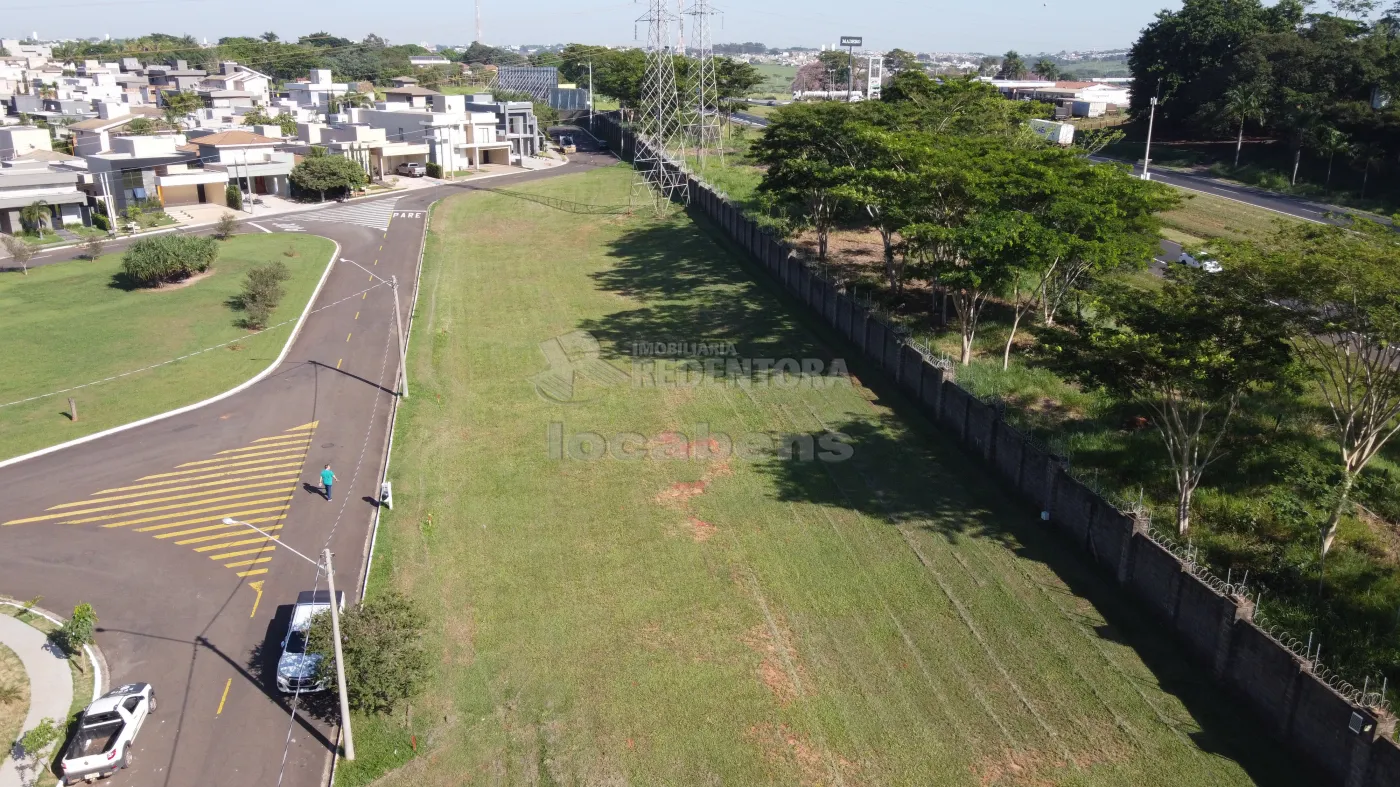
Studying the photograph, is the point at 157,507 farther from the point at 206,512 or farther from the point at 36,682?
the point at 36,682

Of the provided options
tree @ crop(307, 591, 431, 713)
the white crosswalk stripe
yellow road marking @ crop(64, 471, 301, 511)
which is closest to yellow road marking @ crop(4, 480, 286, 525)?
yellow road marking @ crop(64, 471, 301, 511)

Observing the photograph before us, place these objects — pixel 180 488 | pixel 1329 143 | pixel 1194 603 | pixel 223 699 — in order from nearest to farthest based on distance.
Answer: pixel 223 699 < pixel 1194 603 < pixel 180 488 < pixel 1329 143

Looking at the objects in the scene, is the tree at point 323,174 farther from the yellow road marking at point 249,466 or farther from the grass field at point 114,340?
the yellow road marking at point 249,466

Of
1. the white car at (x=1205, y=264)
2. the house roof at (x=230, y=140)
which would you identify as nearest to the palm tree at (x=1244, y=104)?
the white car at (x=1205, y=264)

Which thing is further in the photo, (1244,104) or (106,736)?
(1244,104)

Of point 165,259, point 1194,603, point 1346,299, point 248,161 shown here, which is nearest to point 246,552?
point 1194,603

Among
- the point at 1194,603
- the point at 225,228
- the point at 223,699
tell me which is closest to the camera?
the point at 223,699

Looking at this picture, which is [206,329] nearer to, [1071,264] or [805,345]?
[805,345]
